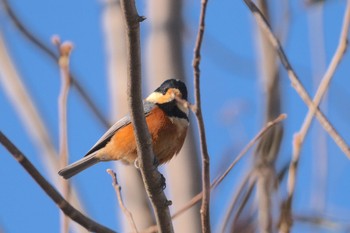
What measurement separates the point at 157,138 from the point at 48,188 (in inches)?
68.5

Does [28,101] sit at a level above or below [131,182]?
above

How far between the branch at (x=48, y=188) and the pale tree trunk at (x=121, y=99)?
2129 millimetres

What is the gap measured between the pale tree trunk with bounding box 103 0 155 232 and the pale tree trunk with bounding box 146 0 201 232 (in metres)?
0.22

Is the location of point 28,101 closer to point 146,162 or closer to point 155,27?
point 155,27

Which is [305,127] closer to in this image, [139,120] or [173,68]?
[139,120]

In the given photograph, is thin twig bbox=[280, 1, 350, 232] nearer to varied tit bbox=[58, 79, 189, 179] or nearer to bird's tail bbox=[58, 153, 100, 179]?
varied tit bbox=[58, 79, 189, 179]

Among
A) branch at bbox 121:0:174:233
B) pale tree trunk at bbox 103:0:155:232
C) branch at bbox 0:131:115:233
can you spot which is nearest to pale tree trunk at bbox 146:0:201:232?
pale tree trunk at bbox 103:0:155:232

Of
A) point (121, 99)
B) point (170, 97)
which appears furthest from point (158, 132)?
point (121, 99)

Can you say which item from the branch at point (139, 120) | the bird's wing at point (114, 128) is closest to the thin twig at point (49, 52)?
the bird's wing at point (114, 128)

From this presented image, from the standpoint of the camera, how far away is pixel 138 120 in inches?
107

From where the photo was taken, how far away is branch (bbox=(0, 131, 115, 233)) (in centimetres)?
223

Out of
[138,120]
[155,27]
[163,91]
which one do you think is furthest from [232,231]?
[155,27]

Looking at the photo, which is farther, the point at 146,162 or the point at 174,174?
the point at 174,174

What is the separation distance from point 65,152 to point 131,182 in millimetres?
2701
